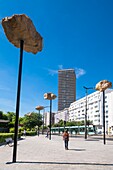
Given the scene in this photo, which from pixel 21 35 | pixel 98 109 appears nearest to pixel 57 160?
pixel 21 35

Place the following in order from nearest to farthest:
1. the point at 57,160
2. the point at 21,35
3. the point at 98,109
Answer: the point at 57,160
the point at 21,35
the point at 98,109

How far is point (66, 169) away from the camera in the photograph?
33.2 feet

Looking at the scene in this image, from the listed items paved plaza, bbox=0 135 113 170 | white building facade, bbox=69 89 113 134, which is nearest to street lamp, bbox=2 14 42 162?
paved plaza, bbox=0 135 113 170

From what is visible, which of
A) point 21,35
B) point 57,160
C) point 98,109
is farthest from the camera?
point 98,109

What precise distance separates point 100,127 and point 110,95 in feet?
56.0

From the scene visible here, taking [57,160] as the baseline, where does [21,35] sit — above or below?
above

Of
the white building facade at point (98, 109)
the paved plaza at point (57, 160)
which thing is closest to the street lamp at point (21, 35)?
the paved plaza at point (57, 160)

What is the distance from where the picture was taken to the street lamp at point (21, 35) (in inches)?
491

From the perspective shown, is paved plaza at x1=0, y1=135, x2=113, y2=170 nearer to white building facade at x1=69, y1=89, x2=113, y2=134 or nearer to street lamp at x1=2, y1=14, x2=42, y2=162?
street lamp at x1=2, y1=14, x2=42, y2=162

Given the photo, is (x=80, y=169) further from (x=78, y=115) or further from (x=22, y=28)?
(x=78, y=115)

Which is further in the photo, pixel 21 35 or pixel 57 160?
pixel 21 35

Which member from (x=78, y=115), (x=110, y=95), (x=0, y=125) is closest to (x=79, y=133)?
(x=0, y=125)

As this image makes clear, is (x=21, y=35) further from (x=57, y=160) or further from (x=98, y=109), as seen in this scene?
(x=98, y=109)

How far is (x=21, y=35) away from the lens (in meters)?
13.1
